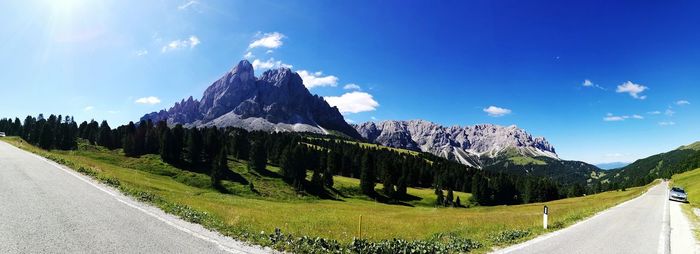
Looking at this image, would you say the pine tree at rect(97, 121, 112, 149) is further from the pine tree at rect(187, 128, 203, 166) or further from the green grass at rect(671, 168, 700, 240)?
the green grass at rect(671, 168, 700, 240)

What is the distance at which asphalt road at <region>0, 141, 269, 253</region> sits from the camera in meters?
11.0

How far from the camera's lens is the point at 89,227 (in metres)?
13.1

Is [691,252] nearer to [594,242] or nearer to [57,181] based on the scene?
[594,242]

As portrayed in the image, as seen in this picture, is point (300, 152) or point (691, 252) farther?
point (300, 152)

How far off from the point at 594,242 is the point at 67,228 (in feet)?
72.8

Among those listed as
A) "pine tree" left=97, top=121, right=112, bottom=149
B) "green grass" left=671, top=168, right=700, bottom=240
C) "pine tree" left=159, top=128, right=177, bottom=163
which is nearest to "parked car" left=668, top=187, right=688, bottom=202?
"green grass" left=671, top=168, right=700, bottom=240

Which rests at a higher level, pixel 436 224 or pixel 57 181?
pixel 57 181

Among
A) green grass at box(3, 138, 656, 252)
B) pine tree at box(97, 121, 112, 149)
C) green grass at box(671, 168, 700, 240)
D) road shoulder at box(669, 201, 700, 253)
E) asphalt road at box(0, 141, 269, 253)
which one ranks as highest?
pine tree at box(97, 121, 112, 149)

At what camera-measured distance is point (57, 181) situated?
79.1 feet

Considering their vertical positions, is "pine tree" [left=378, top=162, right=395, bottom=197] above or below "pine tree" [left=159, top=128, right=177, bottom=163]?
below

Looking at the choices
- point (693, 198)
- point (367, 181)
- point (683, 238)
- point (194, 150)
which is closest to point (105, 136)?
point (194, 150)

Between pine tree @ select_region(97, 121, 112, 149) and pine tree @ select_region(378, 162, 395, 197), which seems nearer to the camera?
pine tree @ select_region(378, 162, 395, 197)

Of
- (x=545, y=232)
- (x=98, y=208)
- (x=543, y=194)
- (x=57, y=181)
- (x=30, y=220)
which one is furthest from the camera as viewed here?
(x=543, y=194)

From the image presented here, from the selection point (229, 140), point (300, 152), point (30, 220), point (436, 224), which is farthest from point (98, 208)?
point (229, 140)
